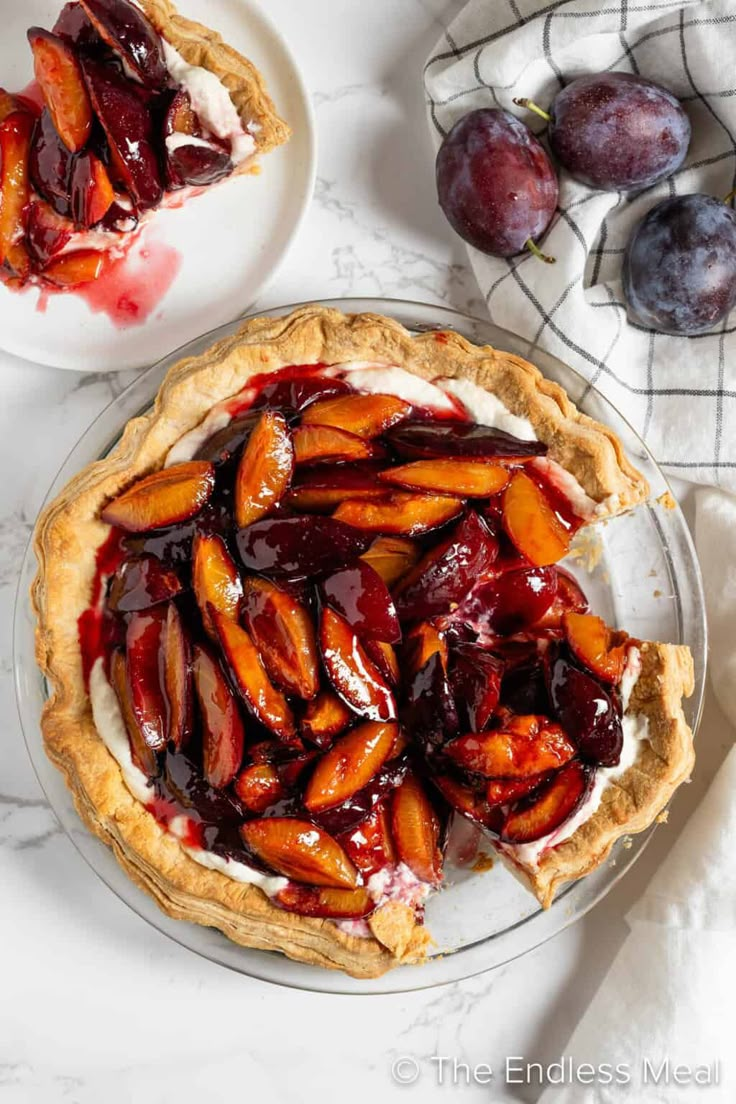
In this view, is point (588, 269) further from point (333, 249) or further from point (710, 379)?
point (333, 249)

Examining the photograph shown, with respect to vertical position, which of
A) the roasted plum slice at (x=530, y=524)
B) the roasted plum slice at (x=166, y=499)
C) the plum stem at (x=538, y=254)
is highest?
the roasted plum slice at (x=166, y=499)

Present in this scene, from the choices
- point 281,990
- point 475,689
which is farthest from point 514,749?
point 281,990

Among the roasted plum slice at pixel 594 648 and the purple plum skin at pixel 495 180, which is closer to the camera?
the roasted plum slice at pixel 594 648

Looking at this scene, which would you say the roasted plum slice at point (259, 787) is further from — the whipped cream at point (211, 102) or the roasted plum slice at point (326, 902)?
the whipped cream at point (211, 102)

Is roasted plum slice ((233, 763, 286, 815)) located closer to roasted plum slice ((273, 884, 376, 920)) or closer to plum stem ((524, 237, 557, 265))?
roasted plum slice ((273, 884, 376, 920))

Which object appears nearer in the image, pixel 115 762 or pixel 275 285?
pixel 115 762

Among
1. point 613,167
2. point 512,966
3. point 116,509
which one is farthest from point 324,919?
point 613,167

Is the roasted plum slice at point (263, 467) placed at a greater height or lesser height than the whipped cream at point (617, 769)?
greater

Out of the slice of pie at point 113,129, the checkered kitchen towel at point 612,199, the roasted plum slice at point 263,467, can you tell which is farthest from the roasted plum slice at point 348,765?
the slice of pie at point 113,129
